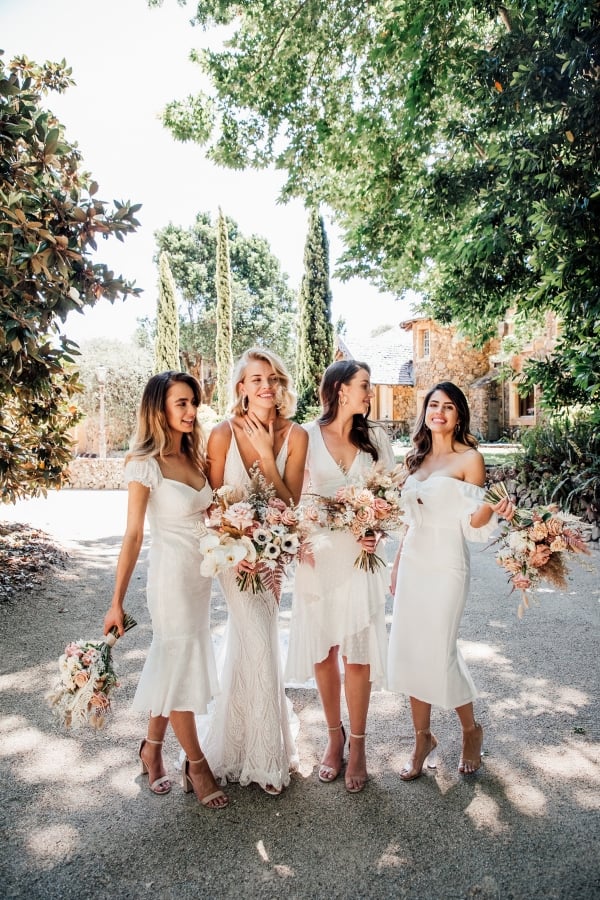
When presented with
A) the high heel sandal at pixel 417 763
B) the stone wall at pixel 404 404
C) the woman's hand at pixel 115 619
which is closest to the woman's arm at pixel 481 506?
the high heel sandal at pixel 417 763

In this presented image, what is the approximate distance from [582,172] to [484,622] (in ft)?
15.9

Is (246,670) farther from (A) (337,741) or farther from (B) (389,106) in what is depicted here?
(B) (389,106)

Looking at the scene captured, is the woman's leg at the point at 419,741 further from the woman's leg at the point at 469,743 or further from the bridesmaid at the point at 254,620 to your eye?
the bridesmaid at the point at 254,620

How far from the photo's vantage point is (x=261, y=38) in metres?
8.62

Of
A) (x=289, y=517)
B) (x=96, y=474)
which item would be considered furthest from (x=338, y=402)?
(x=96, y=474)

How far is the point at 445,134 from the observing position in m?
7.20

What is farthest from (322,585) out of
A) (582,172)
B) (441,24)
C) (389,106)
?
(389,106)

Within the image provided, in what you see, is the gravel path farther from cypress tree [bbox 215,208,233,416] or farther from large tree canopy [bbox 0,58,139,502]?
cypress tree [bbox 215,208,233,416]

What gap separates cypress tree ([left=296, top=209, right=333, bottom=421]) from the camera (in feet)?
66.3

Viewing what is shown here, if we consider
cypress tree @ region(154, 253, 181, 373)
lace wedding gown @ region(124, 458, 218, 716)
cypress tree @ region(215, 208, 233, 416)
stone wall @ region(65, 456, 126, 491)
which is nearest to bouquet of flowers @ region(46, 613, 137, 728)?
lace wedding gown @ region(124, 458, 218, 716)

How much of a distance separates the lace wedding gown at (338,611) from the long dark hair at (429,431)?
1.54 ft

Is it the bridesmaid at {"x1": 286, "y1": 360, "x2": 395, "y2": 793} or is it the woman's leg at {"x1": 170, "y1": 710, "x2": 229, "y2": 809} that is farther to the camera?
the bridesmaid at {"x1": 286, "y1": 360, "x2": 395, "y2": 793}

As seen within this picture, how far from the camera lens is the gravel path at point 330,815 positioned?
226 centimetres

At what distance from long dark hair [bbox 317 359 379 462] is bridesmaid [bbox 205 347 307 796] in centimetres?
32
